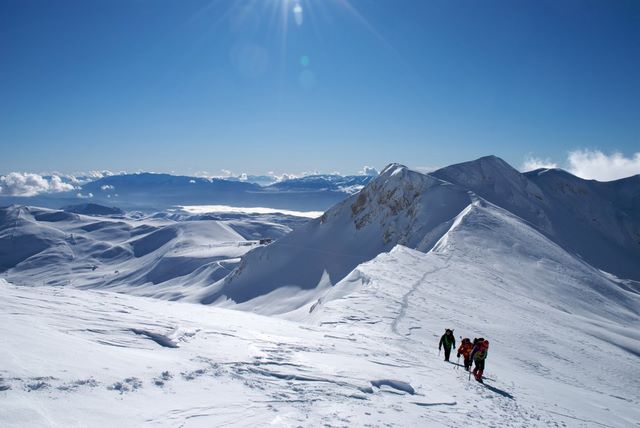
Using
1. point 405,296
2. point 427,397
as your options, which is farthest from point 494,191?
point 427,397

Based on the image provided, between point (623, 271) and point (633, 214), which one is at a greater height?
point (633, 214)

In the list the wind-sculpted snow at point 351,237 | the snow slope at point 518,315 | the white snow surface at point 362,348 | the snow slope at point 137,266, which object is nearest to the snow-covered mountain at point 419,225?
the wind-sculpted snow at point 351,237

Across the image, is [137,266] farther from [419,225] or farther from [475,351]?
[475,351]

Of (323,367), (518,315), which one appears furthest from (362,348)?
(518,315)

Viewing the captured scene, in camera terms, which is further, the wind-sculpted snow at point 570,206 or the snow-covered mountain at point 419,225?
the wind-sculpted snow at point 570,206

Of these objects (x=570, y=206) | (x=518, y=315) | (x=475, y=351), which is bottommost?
(x=518, y=315)

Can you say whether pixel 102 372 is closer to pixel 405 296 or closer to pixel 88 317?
pixel 88 317

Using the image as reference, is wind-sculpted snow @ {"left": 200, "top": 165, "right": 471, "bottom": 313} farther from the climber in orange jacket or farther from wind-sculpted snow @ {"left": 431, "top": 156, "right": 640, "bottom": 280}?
the climber in orange jacket

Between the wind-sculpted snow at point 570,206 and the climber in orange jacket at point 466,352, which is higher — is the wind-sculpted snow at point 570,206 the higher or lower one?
the higher one

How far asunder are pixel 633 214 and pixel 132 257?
592 ft

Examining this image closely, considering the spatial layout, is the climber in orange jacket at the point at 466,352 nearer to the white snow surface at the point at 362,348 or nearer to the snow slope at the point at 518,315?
the white snow surface at the point at 362,348

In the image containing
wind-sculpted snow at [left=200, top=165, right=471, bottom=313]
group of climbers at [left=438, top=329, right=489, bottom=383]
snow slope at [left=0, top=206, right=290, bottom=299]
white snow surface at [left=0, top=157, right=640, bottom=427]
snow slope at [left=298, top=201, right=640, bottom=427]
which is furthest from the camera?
snow slope at [left=0, top=206, right=290, bottom=299]

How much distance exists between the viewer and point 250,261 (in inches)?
2640

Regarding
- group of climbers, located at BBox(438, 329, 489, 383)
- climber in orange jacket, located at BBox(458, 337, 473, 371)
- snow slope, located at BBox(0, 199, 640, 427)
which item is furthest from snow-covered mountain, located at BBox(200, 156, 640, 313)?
climber in orange jacket, located at BBox(458, 337, 473, 371)
